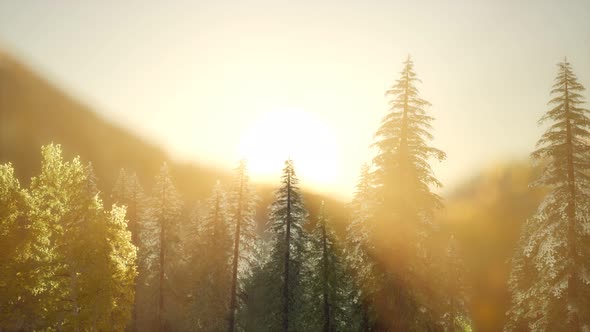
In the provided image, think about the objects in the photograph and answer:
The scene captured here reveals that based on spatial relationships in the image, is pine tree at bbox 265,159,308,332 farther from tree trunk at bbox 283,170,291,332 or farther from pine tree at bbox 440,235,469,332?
pine tree at bbox 440,235,469,332

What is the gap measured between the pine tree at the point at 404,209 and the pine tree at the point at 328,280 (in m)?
14.4

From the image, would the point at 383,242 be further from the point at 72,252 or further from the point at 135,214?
the point at 135,214

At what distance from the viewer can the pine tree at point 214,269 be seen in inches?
1374

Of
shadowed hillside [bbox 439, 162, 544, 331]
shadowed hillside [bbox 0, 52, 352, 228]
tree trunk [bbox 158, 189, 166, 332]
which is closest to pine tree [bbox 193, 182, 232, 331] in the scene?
tree trunk [bbox 158, 189, 166, 332]

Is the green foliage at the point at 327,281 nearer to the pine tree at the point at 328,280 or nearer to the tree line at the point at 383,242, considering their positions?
the pine tree at the point at 328,280

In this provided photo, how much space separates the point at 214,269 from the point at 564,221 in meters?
26.5

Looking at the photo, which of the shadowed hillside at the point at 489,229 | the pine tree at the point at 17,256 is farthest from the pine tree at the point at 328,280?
the pine tree at the point at 17,256

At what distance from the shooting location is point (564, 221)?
18.1 m

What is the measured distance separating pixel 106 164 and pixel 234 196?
109314 millimetres

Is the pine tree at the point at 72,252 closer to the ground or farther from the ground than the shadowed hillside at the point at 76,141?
closer to the ground

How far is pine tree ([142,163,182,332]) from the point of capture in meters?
37.3

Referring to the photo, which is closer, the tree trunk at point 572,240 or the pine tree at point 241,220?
the tree trunk at point 572,240

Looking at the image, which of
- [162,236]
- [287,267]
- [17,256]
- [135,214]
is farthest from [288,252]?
[17,256]

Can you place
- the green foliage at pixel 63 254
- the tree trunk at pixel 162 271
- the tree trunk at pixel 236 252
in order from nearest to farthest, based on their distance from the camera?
the green foliage at pixel 63 254, the tree trunk at pixel 236 252, the tree trunk at pixel 162 271
